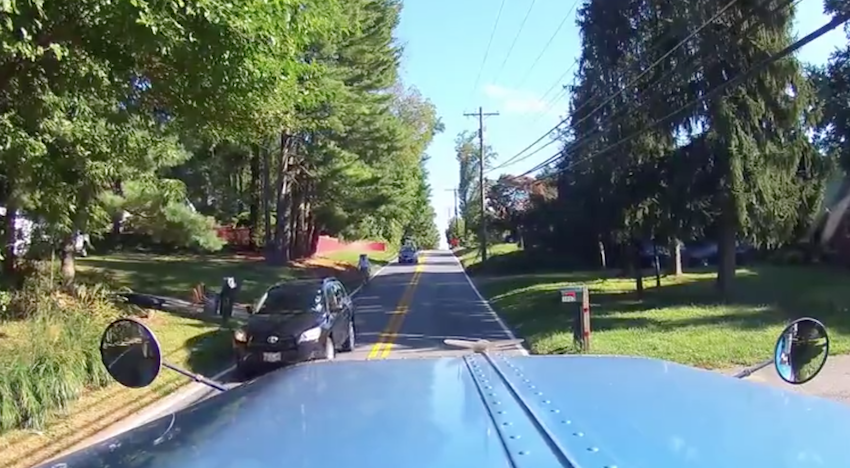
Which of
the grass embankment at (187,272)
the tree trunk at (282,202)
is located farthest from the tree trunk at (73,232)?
the tree trunk at (282,202)

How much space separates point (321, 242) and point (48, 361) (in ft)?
200

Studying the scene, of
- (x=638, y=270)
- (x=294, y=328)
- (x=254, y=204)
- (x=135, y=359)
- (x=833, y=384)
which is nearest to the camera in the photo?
(x=135, y=359)

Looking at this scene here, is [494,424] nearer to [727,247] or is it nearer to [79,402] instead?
[79,402]

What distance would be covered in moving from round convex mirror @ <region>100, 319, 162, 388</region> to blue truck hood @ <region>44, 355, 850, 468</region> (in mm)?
568

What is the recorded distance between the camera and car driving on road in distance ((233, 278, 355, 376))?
14.2m

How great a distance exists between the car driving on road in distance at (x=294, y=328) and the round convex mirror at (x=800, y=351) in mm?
10936

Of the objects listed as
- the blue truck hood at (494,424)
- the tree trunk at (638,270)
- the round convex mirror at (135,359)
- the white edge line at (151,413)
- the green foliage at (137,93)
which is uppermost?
the green foliage at (137,93)

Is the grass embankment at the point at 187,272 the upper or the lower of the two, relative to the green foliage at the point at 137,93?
lower

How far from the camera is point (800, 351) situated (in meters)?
4.04

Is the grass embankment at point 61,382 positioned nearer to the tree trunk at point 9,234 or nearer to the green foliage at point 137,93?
the tree trunk at point 9,234

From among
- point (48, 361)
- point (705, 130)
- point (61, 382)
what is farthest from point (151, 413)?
point (705, 130)

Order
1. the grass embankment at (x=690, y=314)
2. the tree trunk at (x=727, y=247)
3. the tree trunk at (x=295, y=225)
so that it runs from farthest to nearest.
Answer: the tree trunk at (x=295, y=225) < the tree trunk at (x=727, y=247) < the grass embankment at (x=690, y=314)

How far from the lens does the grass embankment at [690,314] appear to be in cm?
1445

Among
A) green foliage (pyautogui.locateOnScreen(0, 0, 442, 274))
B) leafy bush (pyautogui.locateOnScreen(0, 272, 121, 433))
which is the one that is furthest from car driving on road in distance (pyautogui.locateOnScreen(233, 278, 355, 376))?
green foliage (pyautogui.locateOnScreen(0, 0, 442, 274))
